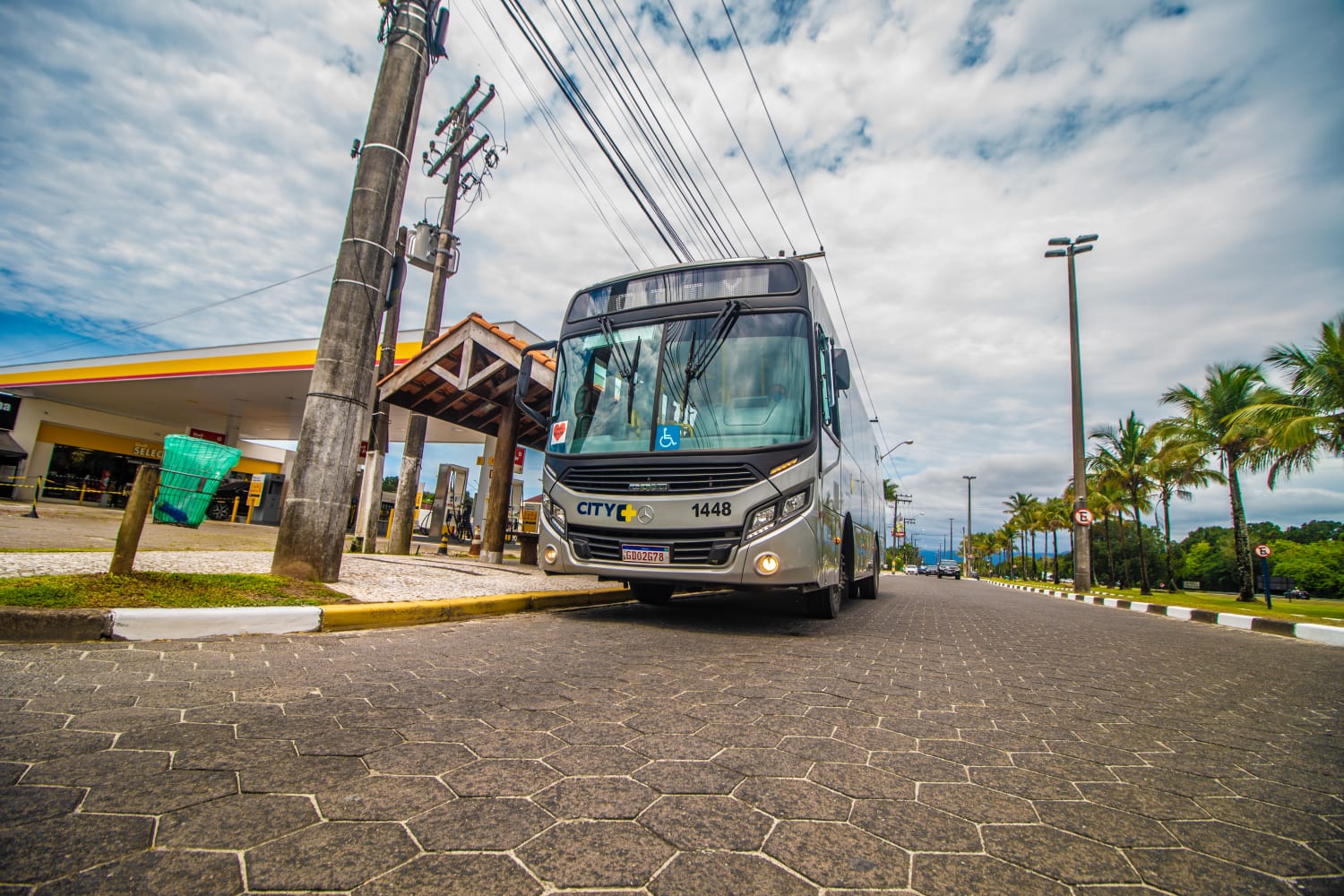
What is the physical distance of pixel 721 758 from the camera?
7.65 ft

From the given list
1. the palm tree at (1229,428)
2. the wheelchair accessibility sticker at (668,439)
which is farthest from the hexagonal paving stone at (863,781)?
the palm tree at (1229,428)

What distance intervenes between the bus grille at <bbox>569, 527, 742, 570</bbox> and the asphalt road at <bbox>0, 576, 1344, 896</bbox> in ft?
4.85

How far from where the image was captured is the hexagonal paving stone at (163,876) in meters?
1.33

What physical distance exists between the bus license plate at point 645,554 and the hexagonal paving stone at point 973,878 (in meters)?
4.12

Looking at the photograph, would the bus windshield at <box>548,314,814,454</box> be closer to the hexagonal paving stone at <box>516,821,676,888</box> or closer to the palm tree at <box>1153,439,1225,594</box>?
the hexagonal paving stone at <box>516,821,676,888</box>

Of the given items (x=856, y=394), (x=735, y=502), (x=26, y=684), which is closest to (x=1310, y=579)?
(x=856, y=394)

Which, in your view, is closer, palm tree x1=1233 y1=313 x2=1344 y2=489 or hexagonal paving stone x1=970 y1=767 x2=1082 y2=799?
hexagonal paving stone x1=970 y1=767 x2=1082 y2=799

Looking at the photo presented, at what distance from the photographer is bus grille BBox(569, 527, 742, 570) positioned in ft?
18.2

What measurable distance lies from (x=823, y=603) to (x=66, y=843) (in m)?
6.54

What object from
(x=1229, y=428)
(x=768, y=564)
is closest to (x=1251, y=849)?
(x=768, y=564)

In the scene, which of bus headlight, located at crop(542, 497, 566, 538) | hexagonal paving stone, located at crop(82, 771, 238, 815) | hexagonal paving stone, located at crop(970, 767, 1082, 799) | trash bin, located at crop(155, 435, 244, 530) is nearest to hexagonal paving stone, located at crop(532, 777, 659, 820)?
hexagonal paving stone, located at crop(82, 771, 238, 815)

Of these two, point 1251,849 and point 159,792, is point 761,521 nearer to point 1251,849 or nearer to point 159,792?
point 1251,849

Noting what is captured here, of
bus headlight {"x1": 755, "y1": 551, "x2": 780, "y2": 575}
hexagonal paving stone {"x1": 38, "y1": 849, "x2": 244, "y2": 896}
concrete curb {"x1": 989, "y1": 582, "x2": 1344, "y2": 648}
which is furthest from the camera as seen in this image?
concrete curb {"x1": 989, "y1": 582, "x2": 1344, "y2": 648}

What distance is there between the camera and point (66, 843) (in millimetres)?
1498
